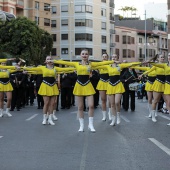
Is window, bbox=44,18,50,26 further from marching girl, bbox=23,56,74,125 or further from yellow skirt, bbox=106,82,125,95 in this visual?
yellow skirt, bbox=106,82,125,95

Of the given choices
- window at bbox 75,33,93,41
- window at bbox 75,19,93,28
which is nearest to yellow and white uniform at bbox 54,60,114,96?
window at bbox 75,33,93,41

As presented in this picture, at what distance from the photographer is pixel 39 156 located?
370 inches

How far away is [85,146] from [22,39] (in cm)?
4831

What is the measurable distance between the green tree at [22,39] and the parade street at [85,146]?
42586 millimetres

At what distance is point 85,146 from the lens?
10.7m

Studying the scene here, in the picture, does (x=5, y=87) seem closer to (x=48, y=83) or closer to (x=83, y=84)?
(x=48, y=83)

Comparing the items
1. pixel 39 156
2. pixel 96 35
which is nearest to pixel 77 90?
pixel 39 156

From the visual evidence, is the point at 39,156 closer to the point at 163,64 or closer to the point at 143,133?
the point at 143,133

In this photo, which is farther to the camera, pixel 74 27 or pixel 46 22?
pixel 74 27

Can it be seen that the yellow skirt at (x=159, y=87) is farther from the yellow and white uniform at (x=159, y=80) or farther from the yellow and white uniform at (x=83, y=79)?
the yellow and white uniform at (x=83, y=79)

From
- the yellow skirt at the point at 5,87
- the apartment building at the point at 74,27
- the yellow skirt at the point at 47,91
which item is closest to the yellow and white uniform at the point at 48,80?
the yellow skirt at the point at 47,91

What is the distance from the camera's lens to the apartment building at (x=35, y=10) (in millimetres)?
74713

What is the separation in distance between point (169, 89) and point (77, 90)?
3.11 m

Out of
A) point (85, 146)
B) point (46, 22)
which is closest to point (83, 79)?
point (85, 146)
